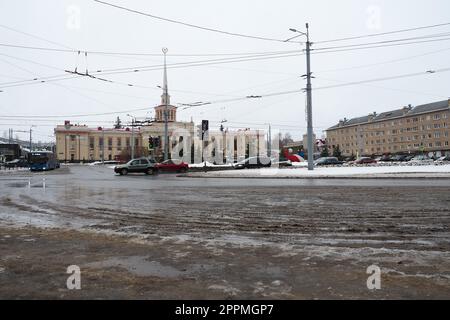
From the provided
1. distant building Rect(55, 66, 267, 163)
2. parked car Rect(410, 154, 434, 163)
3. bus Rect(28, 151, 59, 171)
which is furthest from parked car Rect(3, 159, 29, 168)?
parked car Rect(410, 154, 434, 163)

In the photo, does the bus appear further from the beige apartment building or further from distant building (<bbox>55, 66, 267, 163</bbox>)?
the beige apartment building

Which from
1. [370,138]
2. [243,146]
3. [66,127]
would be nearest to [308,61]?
[243,146]

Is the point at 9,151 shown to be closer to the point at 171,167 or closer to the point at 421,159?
the point at 171,167

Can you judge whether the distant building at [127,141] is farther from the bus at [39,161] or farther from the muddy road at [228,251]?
the muddy road at [228,251]

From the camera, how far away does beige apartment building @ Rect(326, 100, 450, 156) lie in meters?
110

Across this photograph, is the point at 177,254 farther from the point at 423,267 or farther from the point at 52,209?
A: the point at 52,209

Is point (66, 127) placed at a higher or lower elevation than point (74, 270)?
higher

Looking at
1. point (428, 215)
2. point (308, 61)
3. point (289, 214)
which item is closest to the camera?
point (428, 215)

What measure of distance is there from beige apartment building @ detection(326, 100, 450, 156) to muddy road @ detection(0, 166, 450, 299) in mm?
100849

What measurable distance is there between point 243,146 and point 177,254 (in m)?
112

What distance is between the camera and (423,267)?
5273 millimetres

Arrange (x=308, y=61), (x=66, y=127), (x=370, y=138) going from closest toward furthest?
(x=308, y=61)
(x=66, y=127)
(x=370, y=138)

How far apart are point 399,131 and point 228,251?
12909cm

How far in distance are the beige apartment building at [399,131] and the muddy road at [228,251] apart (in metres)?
101
